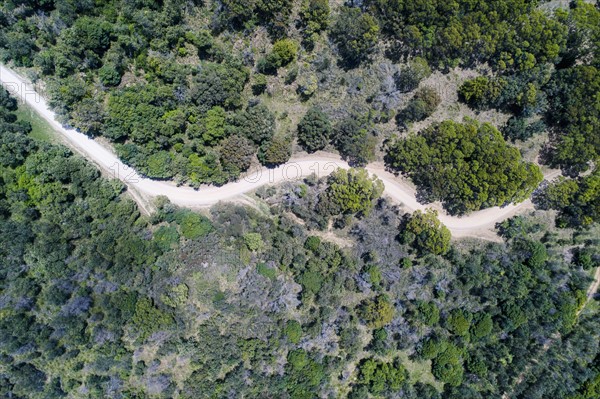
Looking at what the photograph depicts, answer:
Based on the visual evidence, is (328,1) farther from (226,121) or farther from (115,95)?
(115,95)

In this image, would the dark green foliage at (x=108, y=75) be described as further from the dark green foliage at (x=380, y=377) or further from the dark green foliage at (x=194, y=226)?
the dark green foliage at (x=380, y=377)

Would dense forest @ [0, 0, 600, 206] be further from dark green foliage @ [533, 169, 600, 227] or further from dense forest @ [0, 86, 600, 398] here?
dense forest @ [0, 86, 600, 398]

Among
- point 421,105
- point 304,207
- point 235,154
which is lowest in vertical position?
point 304,207

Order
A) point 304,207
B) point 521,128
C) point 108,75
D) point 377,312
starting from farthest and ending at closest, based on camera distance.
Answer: point 304,207 < point 521,128 < point 377,312 < point 108,75

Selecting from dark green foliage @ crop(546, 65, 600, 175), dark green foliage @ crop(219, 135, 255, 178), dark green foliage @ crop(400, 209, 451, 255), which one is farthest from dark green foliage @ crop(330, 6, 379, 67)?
dark green foliage @ crop(546, 65, 600, 175)

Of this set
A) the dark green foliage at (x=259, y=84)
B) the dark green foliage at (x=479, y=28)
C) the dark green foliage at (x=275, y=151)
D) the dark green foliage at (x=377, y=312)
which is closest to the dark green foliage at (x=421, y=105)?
the dark green foliage at (x=479, y=28)

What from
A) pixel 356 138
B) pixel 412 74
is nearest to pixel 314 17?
pixel 412 74

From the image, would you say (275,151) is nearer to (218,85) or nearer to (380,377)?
(218,85)
